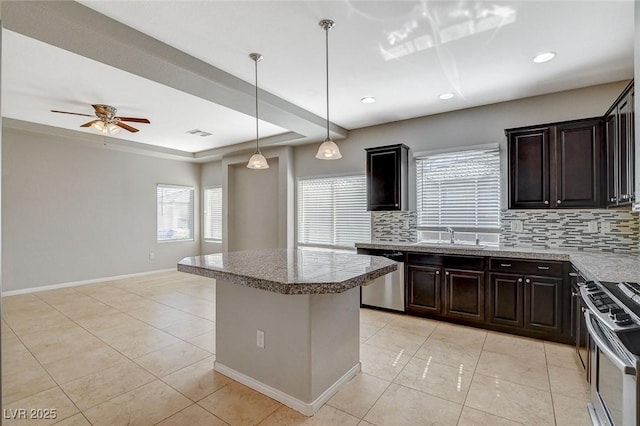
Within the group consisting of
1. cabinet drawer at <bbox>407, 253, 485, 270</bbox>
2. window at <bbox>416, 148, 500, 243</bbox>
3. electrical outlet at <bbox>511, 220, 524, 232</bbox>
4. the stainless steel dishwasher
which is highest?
window at <bbox>416, 148, 500, 243</bbox>

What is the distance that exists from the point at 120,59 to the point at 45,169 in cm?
401

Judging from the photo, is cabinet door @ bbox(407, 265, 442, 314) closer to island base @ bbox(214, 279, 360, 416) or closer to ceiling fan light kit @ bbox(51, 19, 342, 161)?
island base @ bbox(214, 279, 360, 416)

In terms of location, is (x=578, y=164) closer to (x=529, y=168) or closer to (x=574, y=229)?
(x=529, y=168)

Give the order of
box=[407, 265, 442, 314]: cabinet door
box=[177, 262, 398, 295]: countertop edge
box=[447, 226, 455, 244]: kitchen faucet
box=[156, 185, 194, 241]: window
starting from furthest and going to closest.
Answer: box=[156, 185, 194, 241]: window → box=[447, 226, 455, 244]: kitchen faucet → box=[407, 265, 442, 314]: cabinet door → box=[177, 262, 398, 295]: countertop edge

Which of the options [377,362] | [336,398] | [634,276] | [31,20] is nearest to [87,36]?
[31,20]

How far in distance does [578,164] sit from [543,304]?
4.82ft

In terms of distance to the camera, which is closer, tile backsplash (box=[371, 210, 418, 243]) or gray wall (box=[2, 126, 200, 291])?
tile backsplash (box=[371, 210, 418, 243])

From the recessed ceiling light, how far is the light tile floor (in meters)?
2.72

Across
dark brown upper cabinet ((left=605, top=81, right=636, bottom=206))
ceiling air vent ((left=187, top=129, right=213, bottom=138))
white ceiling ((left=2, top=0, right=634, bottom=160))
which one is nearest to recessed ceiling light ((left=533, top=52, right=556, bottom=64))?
white ceiling ((left=2, top=0, right=634, bottom=160))

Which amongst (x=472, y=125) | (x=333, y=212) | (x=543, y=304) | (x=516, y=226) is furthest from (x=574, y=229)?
(x=333, y=212)

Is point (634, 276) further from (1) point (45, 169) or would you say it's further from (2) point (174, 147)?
(1) point (45, 169)

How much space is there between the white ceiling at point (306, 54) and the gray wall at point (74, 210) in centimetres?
119

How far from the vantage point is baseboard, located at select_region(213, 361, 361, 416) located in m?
2.20

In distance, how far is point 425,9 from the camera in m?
2.31
